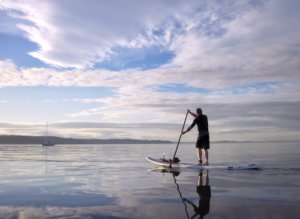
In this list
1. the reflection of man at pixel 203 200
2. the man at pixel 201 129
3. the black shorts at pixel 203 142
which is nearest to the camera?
the reflection of man at pixel 203 200

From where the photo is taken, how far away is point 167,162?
17.1 metres

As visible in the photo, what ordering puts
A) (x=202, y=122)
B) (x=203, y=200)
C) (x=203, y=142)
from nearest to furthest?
(x=203, y=200)
(x=203, y=142)
(x=202, y=122)

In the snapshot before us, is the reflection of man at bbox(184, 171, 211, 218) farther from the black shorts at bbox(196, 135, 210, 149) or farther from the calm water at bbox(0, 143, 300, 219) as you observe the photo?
the black shorts at bbox(196, 135, 210, 149)

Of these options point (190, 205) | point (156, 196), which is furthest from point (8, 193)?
point (190, 205)

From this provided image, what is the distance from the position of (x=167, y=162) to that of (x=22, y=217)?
1144cm

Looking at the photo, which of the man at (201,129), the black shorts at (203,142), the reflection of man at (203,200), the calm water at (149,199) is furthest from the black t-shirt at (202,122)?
the reflection of man at (203,200)

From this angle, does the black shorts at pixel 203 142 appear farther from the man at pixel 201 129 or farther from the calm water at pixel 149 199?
the calm water at pixel 149 199

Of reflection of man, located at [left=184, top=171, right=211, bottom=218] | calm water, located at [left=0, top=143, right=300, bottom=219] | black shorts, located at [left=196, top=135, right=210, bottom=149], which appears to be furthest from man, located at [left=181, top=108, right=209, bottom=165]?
reflection of man, located at [left=184, top=171, right=211, bottom=218]

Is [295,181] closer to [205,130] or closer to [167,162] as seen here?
[205,130]

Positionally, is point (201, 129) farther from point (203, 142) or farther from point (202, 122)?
point (203, 142)

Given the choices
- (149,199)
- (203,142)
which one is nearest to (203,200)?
(149,199)

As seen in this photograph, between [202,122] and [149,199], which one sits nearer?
[149,199]

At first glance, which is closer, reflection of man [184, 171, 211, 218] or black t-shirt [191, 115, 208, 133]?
reflection of man [184, 171, 211, 218]

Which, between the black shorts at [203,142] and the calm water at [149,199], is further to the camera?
the black shorts at [203,142]
